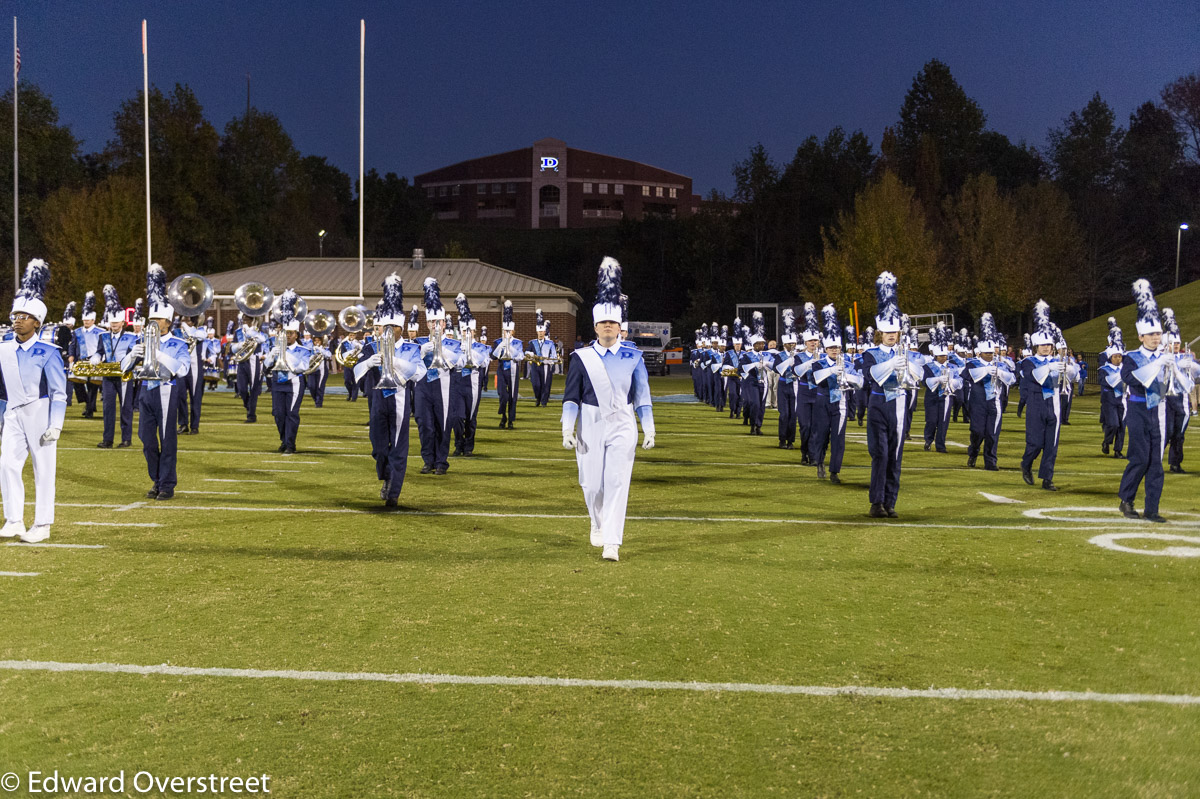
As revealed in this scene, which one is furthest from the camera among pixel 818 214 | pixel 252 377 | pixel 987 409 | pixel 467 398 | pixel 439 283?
pixel 818 214

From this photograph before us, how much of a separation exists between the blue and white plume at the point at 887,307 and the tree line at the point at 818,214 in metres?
40.2

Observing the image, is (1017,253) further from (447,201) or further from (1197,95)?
(447,201)

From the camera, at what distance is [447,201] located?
118625mm

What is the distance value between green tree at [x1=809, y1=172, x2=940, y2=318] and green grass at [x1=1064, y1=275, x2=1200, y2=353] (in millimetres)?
6707

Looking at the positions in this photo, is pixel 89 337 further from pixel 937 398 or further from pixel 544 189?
pixel 544 189

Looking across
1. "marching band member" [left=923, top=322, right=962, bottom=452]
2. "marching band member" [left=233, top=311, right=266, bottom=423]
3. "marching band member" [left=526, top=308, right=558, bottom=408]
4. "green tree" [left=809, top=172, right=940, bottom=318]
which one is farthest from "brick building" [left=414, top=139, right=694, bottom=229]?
"marching band member" [left=923, top=322, right=962, bottom=452]

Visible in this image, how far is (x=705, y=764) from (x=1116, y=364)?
50.9 feet

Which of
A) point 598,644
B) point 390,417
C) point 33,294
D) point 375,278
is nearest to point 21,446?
point 33,294

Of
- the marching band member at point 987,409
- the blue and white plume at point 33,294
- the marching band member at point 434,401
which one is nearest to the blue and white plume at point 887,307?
the marching band member at point 987,409

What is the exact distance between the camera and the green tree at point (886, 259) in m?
51.1

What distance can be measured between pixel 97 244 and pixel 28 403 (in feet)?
174

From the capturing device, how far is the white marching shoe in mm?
8953

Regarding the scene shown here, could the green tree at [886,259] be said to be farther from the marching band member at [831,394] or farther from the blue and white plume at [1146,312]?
the blue and white plume at [1146,312]

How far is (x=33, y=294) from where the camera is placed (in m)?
9.24
